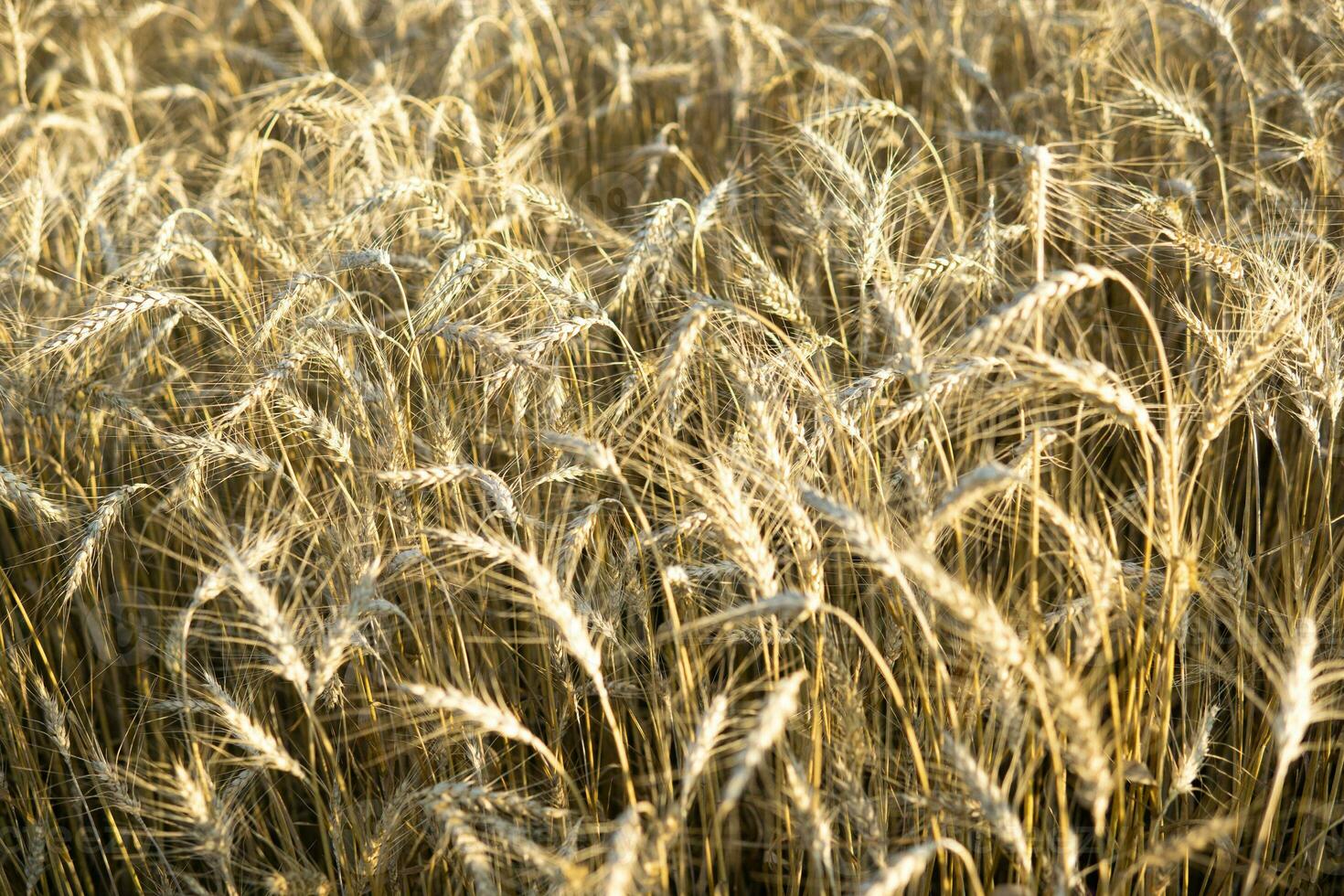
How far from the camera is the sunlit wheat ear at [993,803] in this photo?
130 centimetres

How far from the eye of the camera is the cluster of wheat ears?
60.0 inches

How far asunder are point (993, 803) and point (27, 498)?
73.8 inches

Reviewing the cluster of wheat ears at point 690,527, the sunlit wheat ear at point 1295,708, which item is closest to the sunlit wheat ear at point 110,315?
the cluster of wheat ears at point 690,527

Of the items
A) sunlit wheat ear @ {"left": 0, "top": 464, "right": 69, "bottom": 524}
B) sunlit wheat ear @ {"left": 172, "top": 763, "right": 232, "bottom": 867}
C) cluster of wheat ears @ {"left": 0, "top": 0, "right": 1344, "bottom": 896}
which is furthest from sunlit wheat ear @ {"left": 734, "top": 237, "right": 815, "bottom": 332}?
sunlit wheat ear @ {"left": 0, "top": 464, "right": 69, "bottom": 524}

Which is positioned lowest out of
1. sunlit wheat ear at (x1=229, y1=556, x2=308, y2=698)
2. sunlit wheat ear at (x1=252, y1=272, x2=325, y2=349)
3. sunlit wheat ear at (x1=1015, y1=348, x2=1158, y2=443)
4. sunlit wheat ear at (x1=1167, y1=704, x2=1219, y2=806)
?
sunlit wheat ear at (x1=1167, y1=704, x2=1219, y2=806)

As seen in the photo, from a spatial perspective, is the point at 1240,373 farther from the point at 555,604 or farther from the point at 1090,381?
the point at 555,604

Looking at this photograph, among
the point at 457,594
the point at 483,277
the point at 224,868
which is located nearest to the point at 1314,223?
the point at 483,277

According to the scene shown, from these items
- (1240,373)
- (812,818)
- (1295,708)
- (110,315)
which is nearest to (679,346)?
(812,818)

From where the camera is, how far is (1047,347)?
2.71m

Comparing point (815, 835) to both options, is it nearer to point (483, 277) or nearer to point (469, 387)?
point (469, 387)

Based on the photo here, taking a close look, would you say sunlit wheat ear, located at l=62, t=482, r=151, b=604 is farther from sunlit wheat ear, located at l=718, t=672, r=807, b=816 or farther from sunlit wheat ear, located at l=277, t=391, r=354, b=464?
sunlit wheat ear, located at l=718, t=672, r=807, b=816

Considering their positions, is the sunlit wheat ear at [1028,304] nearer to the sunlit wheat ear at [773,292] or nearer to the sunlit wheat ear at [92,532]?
the sunlit wheat ear at [773,292]

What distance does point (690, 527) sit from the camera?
1.73 metres

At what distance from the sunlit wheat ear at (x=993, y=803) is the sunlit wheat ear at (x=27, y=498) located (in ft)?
5.76
